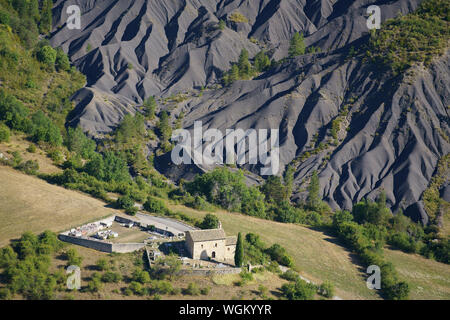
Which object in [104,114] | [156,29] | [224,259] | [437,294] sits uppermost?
[156,29]

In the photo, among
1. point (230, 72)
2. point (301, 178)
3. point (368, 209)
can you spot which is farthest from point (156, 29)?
point (368, 209)

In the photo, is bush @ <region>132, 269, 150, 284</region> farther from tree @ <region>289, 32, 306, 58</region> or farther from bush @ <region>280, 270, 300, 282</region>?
tree @ <region>289, 32, 306, 58</region>

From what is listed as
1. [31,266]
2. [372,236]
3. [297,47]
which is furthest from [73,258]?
[297,47]

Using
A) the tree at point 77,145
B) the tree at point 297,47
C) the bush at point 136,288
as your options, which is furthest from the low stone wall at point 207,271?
the tree at point 297,47

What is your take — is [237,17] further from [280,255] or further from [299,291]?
[299,291]

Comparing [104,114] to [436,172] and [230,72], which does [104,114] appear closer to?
[230,72]

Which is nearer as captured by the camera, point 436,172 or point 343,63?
point 436,172
